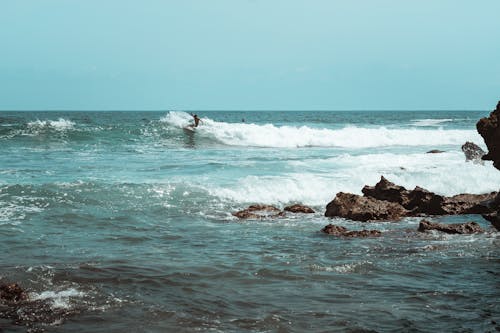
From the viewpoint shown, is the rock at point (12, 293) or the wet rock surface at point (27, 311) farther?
the rock at point (12, 293)

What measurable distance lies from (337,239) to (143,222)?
4.19 meters

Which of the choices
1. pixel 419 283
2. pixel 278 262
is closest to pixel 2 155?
pixel 278 262

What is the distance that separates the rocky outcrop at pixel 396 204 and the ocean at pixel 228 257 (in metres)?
0.50

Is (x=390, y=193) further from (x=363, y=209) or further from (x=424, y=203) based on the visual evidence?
(x=363, y=209)

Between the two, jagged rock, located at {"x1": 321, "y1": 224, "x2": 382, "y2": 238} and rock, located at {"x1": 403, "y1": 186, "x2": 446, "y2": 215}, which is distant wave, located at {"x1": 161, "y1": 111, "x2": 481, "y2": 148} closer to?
rock, located at {"x1": 403, "y1": 186, "x2": 446, "y2": 215}

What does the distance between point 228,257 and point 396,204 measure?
6.15 meters

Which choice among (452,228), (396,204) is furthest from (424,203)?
(452,228)

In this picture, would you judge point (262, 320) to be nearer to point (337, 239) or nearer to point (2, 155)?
point (337, 239)

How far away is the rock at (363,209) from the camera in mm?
13469

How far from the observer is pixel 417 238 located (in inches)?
437

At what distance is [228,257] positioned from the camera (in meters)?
9.55

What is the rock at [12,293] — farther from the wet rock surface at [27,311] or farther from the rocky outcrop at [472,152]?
the rocky outcrop at [472,152]

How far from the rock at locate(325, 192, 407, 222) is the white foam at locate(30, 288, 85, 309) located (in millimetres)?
7453

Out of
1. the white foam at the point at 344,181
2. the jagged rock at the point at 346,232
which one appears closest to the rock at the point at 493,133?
the jagged rock at the point at 346,232
